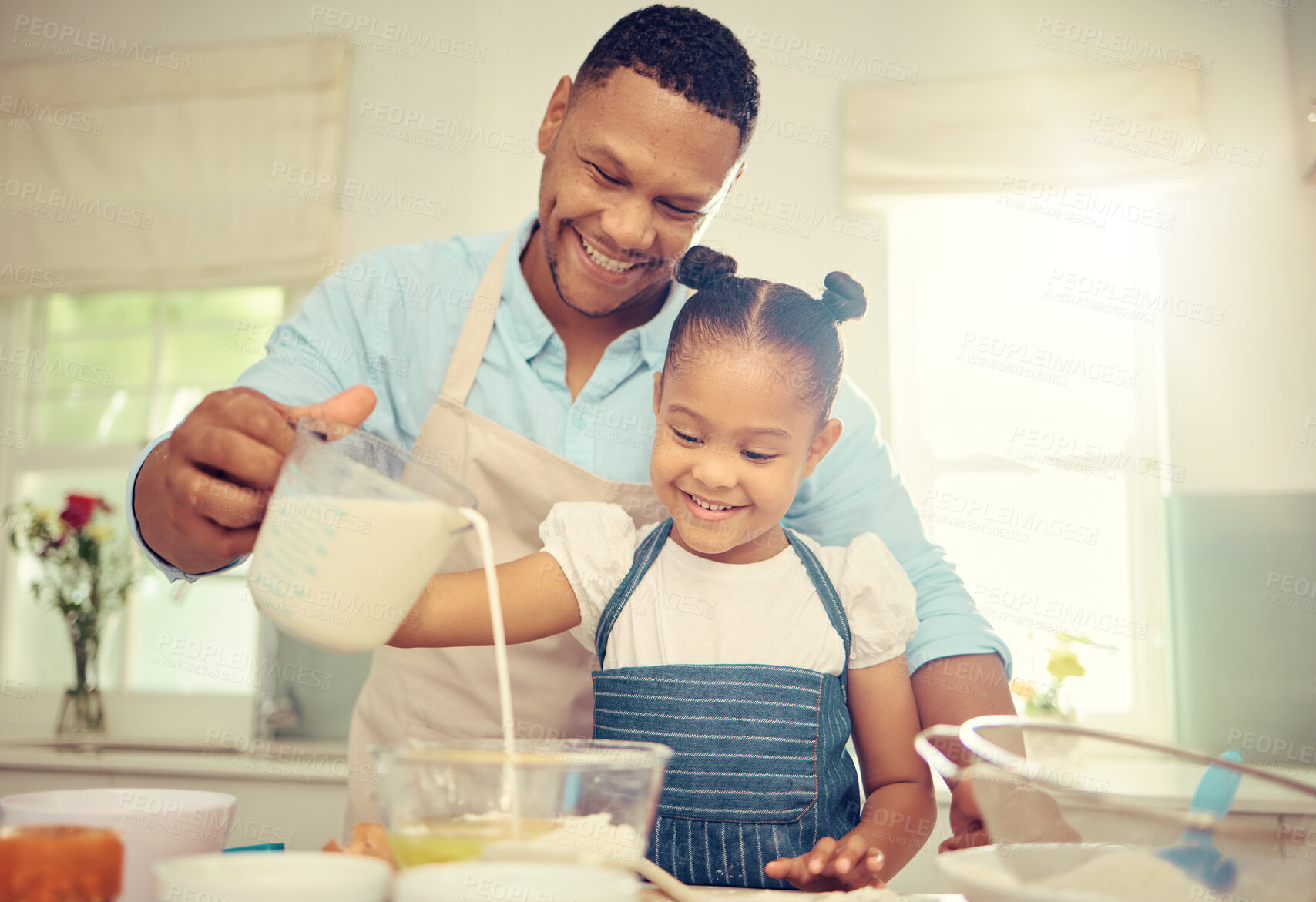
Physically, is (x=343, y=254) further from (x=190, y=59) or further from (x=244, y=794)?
(x=244, y=794)

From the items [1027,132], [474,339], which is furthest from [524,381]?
[1027,132]

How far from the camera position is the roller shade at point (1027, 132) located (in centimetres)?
284

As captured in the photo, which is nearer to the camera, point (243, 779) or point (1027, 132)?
point (243, 779)

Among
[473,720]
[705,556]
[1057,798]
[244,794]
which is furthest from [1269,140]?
[244,794]

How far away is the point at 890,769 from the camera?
41.0 inches

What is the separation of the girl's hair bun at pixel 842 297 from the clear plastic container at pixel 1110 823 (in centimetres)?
70

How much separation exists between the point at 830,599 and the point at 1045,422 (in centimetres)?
210

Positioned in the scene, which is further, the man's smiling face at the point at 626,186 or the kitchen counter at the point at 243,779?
the kitchen counter at the point at 243,779

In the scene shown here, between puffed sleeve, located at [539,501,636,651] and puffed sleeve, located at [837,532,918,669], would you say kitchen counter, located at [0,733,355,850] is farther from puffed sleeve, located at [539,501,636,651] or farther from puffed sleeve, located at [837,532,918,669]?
puffed sleeve, located at [837,532,918,669]

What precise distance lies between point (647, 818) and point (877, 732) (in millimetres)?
545

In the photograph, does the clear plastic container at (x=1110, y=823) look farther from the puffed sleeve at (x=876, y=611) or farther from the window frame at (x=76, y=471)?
the window frame at (x=76, y=471)

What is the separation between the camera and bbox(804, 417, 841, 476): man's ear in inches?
45.9

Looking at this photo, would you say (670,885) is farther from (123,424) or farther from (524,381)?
(123,424)

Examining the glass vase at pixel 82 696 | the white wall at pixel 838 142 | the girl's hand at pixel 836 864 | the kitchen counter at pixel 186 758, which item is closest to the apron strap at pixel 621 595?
the girl's hand at pixel 836 864
